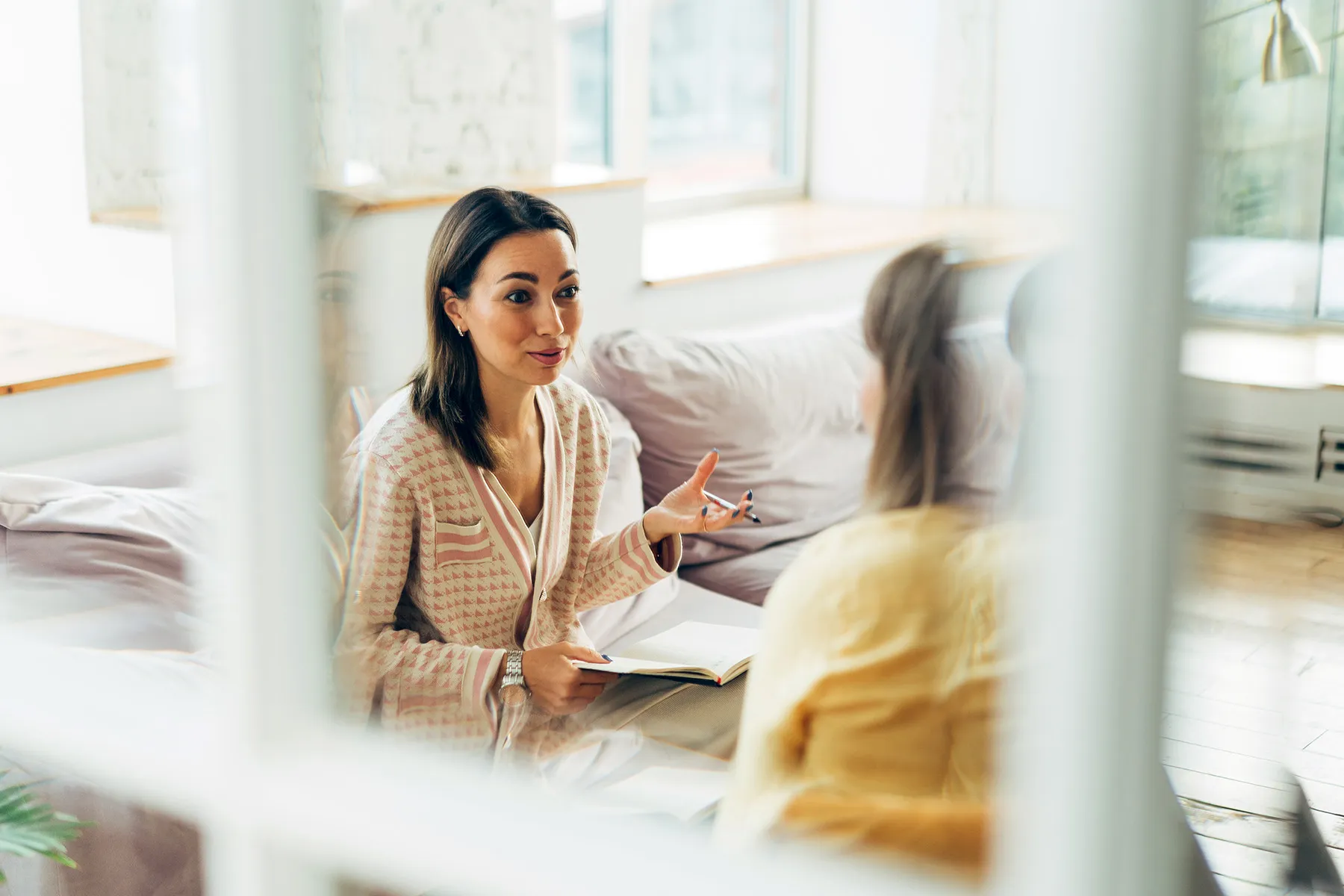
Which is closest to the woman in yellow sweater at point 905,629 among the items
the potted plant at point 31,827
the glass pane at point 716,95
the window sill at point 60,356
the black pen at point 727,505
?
the black pen at point 727,505

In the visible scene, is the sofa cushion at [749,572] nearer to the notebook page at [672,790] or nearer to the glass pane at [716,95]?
the notebook page at [672,790]

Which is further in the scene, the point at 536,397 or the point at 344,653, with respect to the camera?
the point at 536,397

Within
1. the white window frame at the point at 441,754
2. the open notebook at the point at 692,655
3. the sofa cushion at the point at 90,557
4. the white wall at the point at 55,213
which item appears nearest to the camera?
the white window frame at the point at 441,754

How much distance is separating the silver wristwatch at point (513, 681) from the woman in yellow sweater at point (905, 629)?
0.17 meters

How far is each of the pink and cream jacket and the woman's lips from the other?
2 centimetres

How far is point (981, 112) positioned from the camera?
51 cm

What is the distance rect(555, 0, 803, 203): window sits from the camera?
1090mm

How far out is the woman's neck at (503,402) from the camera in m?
0.75

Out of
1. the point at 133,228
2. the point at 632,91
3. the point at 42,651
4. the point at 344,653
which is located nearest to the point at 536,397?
the point at 344,653

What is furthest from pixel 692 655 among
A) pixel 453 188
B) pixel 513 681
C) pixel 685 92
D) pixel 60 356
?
pixel 685 92

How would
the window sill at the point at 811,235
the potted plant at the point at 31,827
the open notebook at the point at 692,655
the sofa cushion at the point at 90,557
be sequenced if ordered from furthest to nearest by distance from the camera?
the sofa cushion at the point at 90,557
the potted plant at the point at 31,827
the open notebook at the point at 692,655
the window sill at the point at 811,235

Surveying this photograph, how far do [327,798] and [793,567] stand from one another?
25 centimetres

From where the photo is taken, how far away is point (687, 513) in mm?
778

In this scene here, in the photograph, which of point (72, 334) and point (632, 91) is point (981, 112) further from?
point (632, 91)
